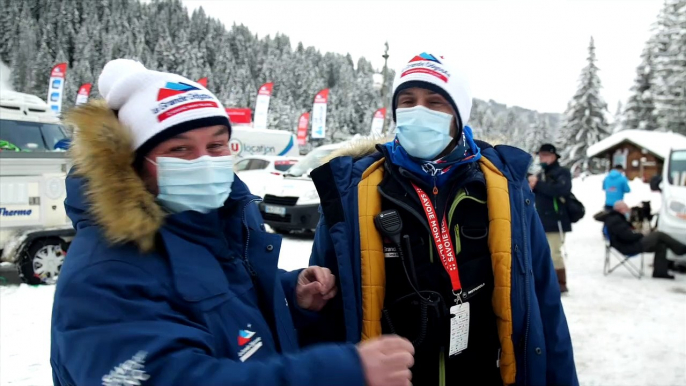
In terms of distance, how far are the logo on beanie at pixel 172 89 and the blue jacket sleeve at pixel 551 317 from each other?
1484 mm

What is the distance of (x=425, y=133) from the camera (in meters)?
2.06

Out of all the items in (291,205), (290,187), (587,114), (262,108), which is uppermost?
(587,114)

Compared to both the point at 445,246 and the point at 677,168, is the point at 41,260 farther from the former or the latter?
the point at 677,168

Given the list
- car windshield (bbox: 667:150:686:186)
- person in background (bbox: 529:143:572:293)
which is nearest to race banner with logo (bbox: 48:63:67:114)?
person in background (bbox: 529:143:572:293)

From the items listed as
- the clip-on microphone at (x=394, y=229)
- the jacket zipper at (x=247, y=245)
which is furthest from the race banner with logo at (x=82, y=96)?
the clip-on microphone at (x=394, y=229)

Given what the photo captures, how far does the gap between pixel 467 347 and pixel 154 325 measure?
1.39 m

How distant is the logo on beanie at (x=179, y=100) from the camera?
1343 mm

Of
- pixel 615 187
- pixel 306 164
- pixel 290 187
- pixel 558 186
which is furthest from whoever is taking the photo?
pixel 306 164

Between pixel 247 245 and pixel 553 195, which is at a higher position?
pixel 247 245

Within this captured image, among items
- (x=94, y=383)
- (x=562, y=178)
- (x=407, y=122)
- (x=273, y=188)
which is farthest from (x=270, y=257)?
(x=273, y=188)

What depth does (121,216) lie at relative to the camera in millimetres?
1137

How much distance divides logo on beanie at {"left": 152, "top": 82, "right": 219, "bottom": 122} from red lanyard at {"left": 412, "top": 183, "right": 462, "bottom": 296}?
38.7 inches

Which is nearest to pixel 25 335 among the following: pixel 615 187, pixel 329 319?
pixel 329 319

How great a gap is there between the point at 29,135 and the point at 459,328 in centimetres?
873
